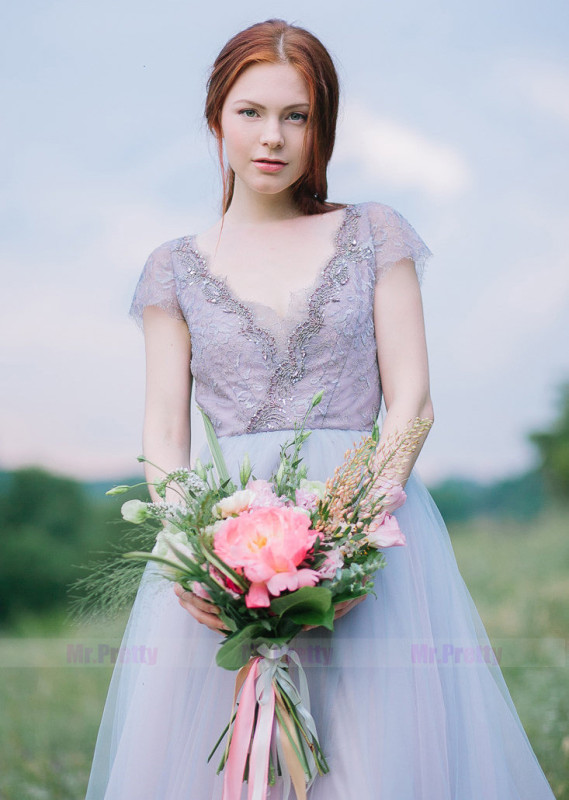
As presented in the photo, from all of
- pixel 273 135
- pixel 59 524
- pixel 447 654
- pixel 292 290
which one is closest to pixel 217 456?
pixel 292 290

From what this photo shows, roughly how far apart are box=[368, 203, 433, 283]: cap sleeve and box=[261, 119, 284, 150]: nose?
31 centimetres

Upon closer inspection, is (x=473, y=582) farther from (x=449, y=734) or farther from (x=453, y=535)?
(x=449, y=734)

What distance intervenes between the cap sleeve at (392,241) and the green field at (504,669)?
3.31ft

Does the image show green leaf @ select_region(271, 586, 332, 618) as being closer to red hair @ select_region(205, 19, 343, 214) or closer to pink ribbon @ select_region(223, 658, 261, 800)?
pink ribbon @ select_region(223, 658, 261, 800)

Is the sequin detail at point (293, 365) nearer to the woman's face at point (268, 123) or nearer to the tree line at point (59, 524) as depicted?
the woman's face at point (268, 123)

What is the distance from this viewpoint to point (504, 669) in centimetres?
475

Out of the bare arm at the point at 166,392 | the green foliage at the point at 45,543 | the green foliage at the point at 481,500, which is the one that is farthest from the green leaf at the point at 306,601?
the green foliage at the point at 45,543

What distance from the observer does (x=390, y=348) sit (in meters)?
2.02

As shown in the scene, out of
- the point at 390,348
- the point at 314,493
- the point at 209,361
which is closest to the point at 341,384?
the point at 390,348

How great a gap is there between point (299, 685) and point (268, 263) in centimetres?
97

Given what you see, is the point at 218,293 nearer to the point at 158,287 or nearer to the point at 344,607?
the point at 158,287

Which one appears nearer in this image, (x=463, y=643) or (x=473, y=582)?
(x=463, y=643)

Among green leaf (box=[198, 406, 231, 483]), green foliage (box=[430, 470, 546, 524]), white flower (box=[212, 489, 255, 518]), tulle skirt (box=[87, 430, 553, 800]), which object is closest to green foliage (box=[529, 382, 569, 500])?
green foliage (box=[430, 470, 546, 524])

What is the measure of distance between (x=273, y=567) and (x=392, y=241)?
3.12ft
